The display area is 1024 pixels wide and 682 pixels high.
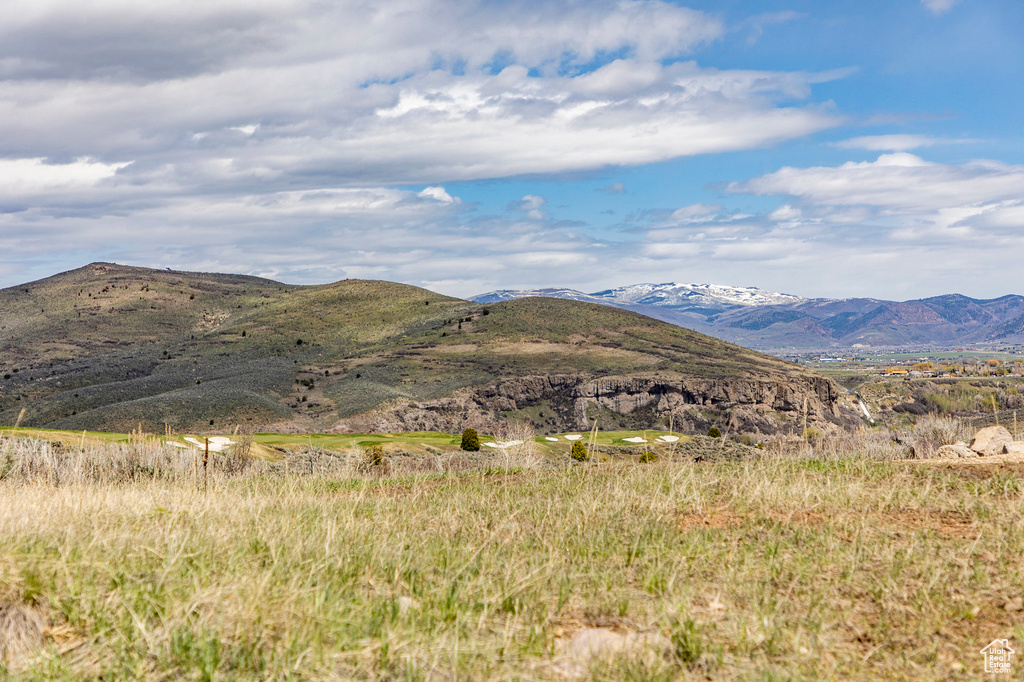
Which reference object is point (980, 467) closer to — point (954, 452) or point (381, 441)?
point (954, 452)

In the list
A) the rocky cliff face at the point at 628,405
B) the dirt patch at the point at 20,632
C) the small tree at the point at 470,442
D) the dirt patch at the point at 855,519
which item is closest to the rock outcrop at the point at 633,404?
the rocky cliff face at the point at 628,405

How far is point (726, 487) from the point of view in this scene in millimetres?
9469

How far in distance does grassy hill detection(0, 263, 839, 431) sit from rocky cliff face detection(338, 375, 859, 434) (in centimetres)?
194

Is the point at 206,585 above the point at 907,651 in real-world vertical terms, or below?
above

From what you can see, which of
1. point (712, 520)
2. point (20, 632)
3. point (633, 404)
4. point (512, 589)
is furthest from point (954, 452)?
point (633, 404)

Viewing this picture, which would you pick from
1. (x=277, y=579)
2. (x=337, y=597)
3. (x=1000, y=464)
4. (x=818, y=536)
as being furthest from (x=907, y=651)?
(x=1000, y=464)

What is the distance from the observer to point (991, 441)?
533 inches

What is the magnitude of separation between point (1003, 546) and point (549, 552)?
3838 millimetres

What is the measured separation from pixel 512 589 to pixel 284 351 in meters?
95.3

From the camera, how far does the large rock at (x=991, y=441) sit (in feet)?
43.0

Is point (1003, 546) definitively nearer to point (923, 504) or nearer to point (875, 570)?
point (875, 570)

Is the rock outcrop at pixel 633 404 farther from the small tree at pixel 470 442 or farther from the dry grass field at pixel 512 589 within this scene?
the dry grass field at pixel 512 589

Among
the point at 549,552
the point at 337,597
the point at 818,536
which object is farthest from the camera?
the point at 818,536

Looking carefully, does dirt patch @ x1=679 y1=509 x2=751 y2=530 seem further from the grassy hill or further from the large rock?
the grassy hill
